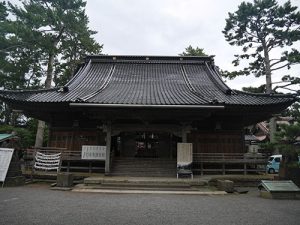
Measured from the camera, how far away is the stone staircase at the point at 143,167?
498 inches

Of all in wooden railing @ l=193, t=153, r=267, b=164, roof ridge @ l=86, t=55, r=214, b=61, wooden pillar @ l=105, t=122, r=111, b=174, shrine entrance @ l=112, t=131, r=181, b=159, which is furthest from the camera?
roof ridge @ l=86, t=55, r=214, b=61

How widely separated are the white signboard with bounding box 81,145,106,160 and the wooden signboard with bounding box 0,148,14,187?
3446 mm

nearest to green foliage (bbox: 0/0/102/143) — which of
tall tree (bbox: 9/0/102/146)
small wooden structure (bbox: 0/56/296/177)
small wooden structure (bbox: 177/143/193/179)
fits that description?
tall tree (bbox: 9/0/102/146)

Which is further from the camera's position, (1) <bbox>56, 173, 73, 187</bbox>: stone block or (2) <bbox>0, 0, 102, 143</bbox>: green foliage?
(2) <bbox>0, 0, 102, 143</bbox>: green foliage

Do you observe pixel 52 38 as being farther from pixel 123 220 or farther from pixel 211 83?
pixel 123 220

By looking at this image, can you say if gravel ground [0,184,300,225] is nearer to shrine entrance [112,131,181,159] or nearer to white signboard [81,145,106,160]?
white signboard [81,145,106,160]

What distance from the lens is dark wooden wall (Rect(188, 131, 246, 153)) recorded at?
14070 mm

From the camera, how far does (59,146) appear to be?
14406 mm

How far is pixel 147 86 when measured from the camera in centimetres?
1598

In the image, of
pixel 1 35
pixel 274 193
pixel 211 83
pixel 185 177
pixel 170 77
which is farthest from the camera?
pixel 1 35

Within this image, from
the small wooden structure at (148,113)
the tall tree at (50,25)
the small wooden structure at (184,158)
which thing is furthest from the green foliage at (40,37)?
the small wooden structure at (184,158)

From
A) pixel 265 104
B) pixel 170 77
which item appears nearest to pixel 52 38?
pixel 170 77

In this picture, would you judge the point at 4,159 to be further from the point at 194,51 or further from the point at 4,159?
the point at 194,51

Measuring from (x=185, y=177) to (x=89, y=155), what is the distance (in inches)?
209
